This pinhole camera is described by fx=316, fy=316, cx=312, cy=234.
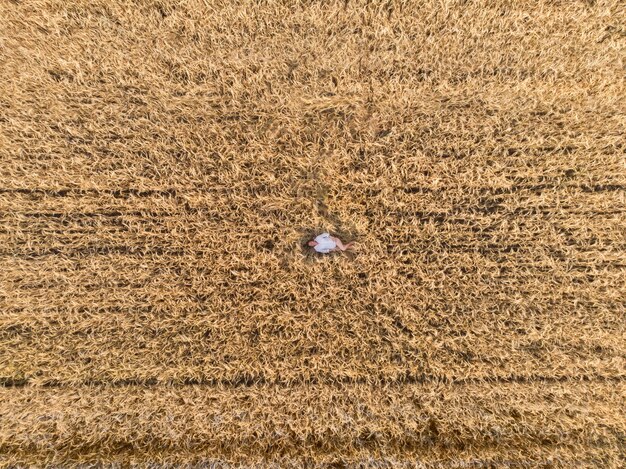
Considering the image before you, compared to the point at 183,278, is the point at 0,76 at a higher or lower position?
higher

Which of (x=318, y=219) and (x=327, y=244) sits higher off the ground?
(x=318, y=219)

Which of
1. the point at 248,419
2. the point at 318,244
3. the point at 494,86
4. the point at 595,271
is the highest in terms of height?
the point at 494,86

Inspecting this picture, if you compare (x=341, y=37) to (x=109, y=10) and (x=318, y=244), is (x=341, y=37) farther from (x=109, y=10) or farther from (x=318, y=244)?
(x=109, y=10)

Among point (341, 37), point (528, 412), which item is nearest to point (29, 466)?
point (528, 412)

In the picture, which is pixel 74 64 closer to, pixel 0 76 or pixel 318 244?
pixel 0 76
